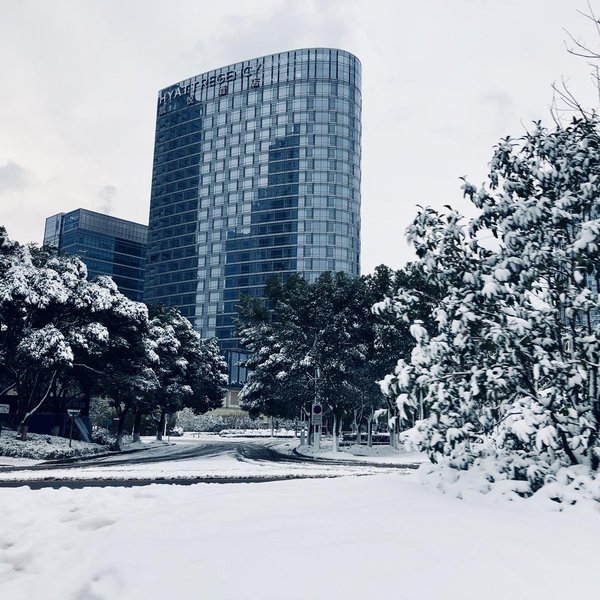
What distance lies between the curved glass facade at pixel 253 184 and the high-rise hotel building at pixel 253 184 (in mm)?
285

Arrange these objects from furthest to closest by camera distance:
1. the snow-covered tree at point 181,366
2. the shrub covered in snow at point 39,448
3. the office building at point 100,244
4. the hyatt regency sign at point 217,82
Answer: the office building at point 100,244 → the hyatt regency sign at point 217,82 → the snow-covered tree at point 181,366 → the shrub covered in snow at point 39,448

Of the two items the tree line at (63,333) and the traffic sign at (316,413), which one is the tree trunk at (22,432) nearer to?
the tree line at (63,333)

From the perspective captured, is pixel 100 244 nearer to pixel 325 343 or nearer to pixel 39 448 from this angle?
pixel 325 343

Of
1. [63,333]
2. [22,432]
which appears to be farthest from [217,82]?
[22,432]

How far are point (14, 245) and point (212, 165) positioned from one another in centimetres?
14488

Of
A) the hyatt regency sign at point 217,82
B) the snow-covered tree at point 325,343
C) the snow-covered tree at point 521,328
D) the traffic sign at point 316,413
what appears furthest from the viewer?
the hyatt regency sign at point 217,82

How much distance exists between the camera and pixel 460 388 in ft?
28.1

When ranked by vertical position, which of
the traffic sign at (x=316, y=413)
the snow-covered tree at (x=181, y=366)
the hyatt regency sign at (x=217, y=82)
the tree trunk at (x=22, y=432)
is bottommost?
the tree trunk at (x=22, y=432)

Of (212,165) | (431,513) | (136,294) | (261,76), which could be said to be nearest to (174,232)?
(212,165)

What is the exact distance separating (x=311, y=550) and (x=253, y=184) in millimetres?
164389

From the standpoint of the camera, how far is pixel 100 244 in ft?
631

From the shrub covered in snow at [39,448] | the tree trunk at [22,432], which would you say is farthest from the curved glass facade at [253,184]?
the tree trunk at [22,432]

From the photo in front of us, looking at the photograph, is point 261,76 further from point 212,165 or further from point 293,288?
point 293,288

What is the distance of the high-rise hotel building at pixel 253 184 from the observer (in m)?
154
